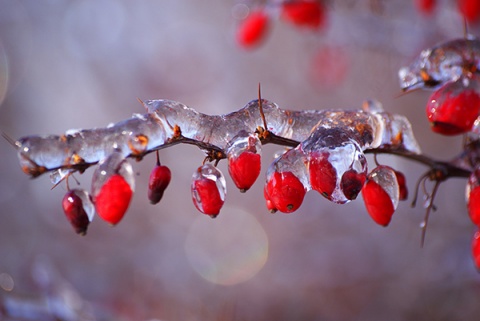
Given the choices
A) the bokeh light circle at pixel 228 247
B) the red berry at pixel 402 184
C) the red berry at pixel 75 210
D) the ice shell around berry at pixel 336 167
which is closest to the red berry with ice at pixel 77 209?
the red berry at pixel 75 210

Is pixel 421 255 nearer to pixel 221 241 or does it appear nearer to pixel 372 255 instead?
pixel 372 255

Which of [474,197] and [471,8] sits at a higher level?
[471,8]

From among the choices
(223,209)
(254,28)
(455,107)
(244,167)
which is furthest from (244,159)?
(223,209)

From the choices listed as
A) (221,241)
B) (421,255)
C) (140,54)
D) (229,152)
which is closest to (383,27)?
(421,255)

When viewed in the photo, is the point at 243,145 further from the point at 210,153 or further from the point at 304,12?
the point at 304,12

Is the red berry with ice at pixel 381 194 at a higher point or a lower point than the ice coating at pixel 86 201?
higher

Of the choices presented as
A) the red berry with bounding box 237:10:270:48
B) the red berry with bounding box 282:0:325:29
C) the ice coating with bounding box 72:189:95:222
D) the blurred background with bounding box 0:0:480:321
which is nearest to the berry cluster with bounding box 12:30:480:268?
the ice coating with bounding box 72:189:95:222

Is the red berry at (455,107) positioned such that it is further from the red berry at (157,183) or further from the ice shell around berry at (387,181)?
the red berry at (157,183)

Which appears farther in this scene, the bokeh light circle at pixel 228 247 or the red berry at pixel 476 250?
the bokeh light circle at pixel 228 247
